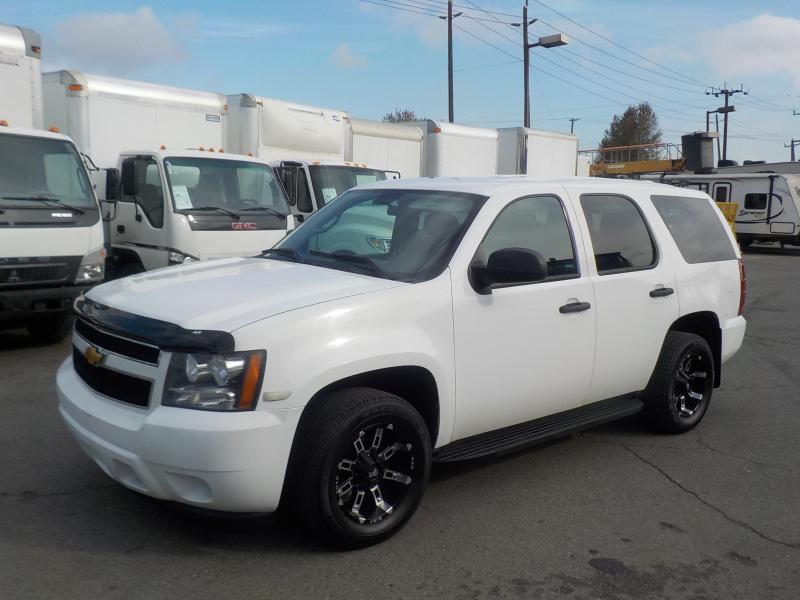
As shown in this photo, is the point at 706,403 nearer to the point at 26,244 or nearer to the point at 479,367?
the point at 479,367

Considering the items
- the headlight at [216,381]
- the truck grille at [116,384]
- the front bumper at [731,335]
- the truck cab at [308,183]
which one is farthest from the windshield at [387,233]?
the truck cab at [308,183]

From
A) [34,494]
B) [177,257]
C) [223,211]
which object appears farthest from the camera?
[223,211]

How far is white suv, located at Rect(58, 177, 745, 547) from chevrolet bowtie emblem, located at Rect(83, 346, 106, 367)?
18mm

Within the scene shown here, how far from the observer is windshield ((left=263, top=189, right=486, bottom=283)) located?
4.16m

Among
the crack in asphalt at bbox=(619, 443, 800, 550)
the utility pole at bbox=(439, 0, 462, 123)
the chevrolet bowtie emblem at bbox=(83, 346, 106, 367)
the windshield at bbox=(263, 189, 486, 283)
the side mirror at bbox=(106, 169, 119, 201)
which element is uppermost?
the utility pole at bbox=(439, 0, 462, 123)

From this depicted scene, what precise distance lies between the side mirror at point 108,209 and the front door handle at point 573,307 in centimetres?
613

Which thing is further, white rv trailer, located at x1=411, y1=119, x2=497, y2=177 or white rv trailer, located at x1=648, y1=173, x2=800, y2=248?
white rv trailer, located at x1=648, y1=173, x2=800, y2=248

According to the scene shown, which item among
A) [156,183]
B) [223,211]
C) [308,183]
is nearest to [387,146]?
[308,183]

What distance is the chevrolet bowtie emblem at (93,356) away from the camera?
3660mm

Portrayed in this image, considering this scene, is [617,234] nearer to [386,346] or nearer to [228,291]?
[386,346]

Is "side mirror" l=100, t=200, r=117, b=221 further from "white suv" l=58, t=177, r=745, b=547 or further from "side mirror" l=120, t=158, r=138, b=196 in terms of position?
"white suv" l=58, t=177, r=745, b=547

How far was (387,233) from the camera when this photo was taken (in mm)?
4527

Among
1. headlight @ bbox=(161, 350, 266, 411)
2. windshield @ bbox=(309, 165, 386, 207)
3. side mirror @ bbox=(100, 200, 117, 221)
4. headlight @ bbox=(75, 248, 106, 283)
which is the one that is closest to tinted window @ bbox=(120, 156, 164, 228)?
side mirror @ bbox=(100, 200, 117, 221)

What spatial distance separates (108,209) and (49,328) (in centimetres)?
154
